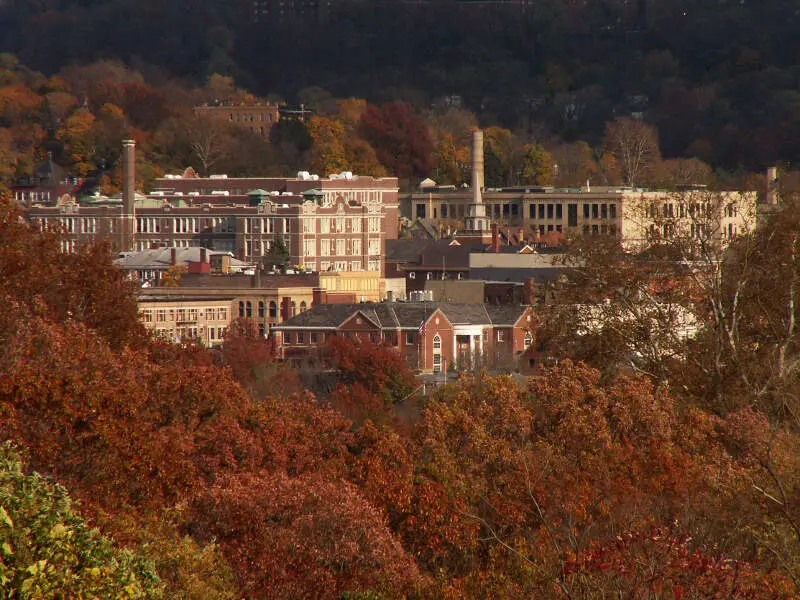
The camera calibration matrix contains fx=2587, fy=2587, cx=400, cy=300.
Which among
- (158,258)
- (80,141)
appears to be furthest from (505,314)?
(80,141)

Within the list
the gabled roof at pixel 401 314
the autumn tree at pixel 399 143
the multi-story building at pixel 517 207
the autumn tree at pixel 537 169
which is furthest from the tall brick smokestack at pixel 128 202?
the autumn tree at pixel 399 143

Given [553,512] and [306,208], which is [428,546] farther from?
[306,208]

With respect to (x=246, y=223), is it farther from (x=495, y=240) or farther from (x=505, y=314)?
(x=505, y=314)

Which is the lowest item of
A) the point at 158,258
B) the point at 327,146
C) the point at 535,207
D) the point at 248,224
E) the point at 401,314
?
the point at 401,314

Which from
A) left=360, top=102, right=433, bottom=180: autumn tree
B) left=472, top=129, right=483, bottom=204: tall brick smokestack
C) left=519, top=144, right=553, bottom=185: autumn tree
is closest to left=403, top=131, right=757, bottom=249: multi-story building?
left=472, top=129, right=483, bottom=204: tall brick smokestack

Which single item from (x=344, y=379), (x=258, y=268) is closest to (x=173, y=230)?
(x=258, y=268)

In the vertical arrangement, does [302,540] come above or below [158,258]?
below
